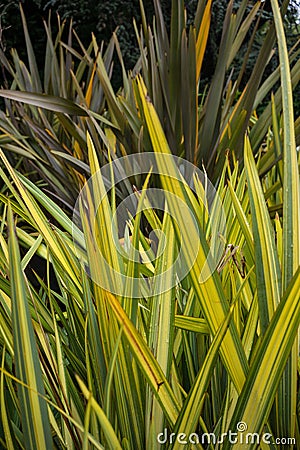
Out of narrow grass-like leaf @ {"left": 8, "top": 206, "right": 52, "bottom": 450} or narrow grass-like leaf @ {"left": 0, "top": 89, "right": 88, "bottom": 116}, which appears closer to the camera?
narrow grass-like leaf @ {"left": 8, "top": 206, "right": 52, "bottom": 450}

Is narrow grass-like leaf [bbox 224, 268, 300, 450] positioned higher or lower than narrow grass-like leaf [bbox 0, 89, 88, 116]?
lower

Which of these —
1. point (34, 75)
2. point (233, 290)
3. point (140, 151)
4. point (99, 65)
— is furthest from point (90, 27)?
point (233, 290)
